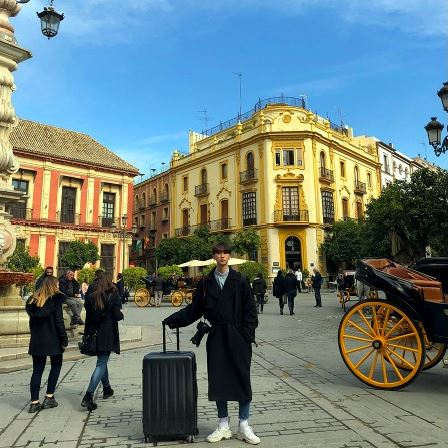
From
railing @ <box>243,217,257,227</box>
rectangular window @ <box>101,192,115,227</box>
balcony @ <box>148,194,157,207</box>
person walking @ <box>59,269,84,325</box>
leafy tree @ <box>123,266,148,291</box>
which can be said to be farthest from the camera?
balcony @ <box>148,194,157,207</box>

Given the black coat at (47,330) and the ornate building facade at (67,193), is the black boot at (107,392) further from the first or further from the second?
the ornate building facade at (67,193)

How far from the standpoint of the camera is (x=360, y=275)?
225 inches

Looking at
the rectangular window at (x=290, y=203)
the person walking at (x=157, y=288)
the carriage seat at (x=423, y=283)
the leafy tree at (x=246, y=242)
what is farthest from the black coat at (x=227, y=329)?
the rectangular window at (x=290, y=203)

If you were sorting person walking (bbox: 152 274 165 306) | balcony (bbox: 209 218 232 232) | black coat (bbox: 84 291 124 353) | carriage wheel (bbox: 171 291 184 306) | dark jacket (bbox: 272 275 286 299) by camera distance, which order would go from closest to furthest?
black coat (bbox: 84 291 124 353)
dark jacket (bbox: 272 275 286 299)
person walking (bbox: 152 274 165 306)
carriage wheel (bbox: 171 291 184 306)
balcony (bbox: 209 218 232 232)

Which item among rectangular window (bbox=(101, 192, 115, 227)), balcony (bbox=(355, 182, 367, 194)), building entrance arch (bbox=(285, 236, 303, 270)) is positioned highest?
balcony (bbox=(355, 182, 367, 194))

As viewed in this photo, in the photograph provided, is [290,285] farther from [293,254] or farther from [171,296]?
[293,254]

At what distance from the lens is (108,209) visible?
38500mm

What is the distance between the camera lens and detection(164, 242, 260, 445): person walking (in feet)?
11.7

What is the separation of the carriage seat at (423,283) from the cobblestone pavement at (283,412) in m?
1.09

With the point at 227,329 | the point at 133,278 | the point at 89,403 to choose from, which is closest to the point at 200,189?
the point at 133,278

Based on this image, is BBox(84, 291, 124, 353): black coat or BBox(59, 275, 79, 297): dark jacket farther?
BBox(59, 275, 79, 297): dark jacket

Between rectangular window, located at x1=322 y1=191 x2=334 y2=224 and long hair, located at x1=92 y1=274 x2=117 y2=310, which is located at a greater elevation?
rectangular window, located at x1=322 y1=191 x2=334 y2=224

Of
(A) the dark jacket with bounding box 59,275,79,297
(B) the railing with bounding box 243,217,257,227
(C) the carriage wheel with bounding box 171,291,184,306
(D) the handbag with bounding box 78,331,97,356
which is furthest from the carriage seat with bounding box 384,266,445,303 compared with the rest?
(B) the railing with bounding box 243,217,257,227

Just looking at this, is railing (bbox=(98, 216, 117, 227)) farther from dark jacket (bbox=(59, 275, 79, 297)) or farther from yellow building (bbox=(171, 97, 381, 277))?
dark jacket (bbox=(59, 275, 79, 297))
